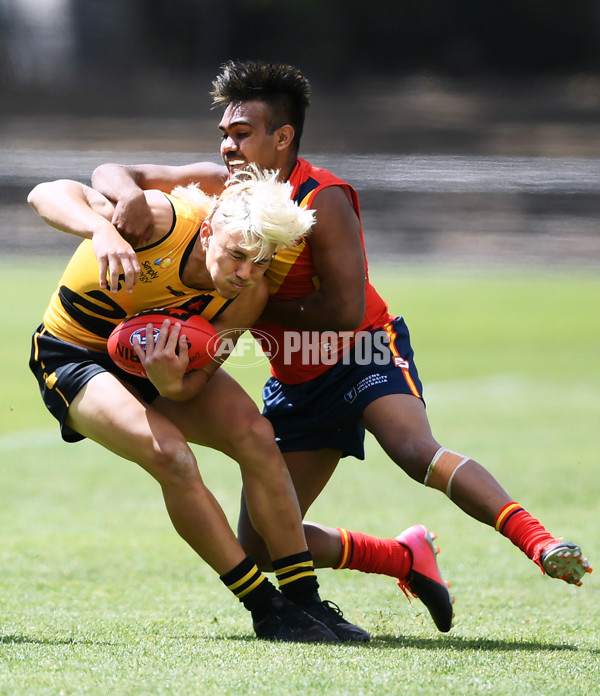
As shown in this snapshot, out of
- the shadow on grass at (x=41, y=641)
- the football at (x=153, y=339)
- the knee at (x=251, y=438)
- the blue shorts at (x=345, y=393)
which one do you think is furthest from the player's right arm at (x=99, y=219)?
the shadow on grass at (x=41, y=641)

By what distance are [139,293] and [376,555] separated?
1443 mm

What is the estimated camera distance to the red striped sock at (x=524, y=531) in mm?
3674

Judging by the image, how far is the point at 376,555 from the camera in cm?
448

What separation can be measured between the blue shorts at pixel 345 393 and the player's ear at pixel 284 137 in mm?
786

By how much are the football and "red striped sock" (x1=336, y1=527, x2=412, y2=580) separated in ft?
3.70

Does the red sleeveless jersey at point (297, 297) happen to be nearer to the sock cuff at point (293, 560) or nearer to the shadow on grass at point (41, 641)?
the sock cuff at point (293, 560)

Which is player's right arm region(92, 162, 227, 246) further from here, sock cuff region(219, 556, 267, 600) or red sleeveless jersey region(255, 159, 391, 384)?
sock cuff region(219, 556, 267, 600)

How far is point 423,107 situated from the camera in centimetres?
2172

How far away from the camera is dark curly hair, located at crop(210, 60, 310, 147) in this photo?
166 inches

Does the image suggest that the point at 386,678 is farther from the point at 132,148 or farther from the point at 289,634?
the point at 132,148

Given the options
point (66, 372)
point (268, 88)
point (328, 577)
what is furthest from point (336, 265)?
point (328, 577)

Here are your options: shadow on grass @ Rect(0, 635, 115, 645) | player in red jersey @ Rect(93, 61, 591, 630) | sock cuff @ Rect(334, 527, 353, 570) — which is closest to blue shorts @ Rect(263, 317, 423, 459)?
player in red jersey @ Rect(93, 61, 591, 630)

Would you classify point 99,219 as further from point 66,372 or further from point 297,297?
point 297,297

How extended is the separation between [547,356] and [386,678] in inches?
493
